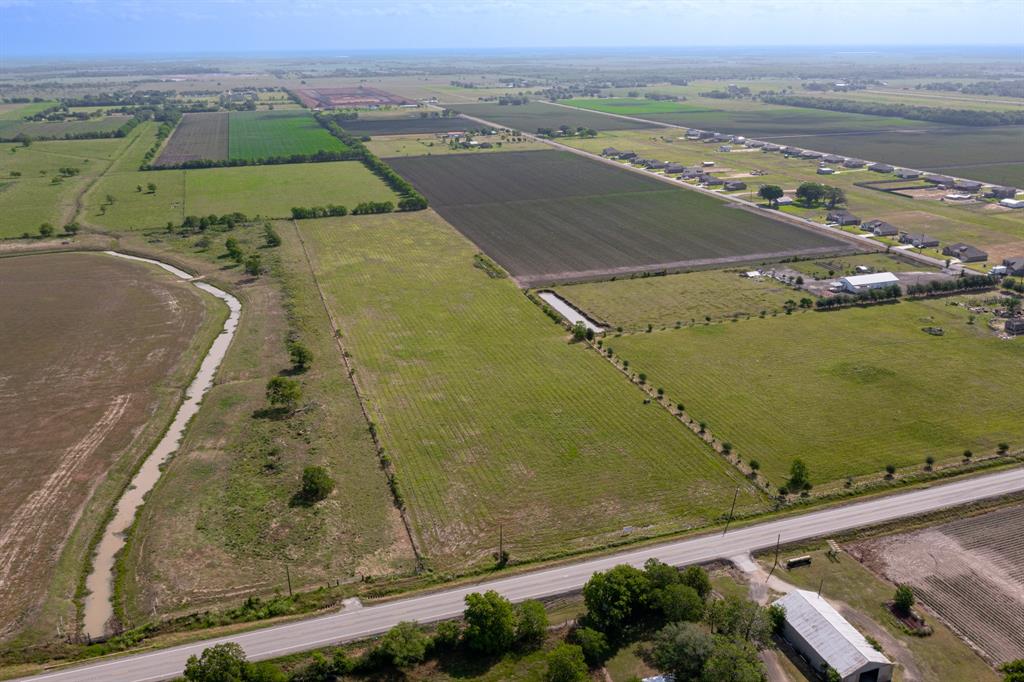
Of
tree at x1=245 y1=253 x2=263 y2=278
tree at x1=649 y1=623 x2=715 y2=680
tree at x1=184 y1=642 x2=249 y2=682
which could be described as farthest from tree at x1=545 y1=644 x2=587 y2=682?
tree at x1=245 y1=253 x2=263 y2=278

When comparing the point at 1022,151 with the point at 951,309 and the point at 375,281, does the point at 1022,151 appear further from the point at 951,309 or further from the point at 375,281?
the point at 375,281

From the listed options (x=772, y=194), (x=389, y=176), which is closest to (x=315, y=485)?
(x=772, y=194)

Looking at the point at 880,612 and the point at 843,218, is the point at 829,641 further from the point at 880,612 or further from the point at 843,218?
the point at 843,218

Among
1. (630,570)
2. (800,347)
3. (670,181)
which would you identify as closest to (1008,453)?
(800,347)

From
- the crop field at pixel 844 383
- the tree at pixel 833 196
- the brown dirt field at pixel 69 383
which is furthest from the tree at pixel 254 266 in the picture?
the tree at pixel 833 196

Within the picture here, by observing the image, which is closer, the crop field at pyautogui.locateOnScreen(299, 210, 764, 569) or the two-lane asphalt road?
the two-lane asphalt road

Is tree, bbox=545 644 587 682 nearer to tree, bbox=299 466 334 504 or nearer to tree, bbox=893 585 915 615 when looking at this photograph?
tree, bbox=893 585 915 615
